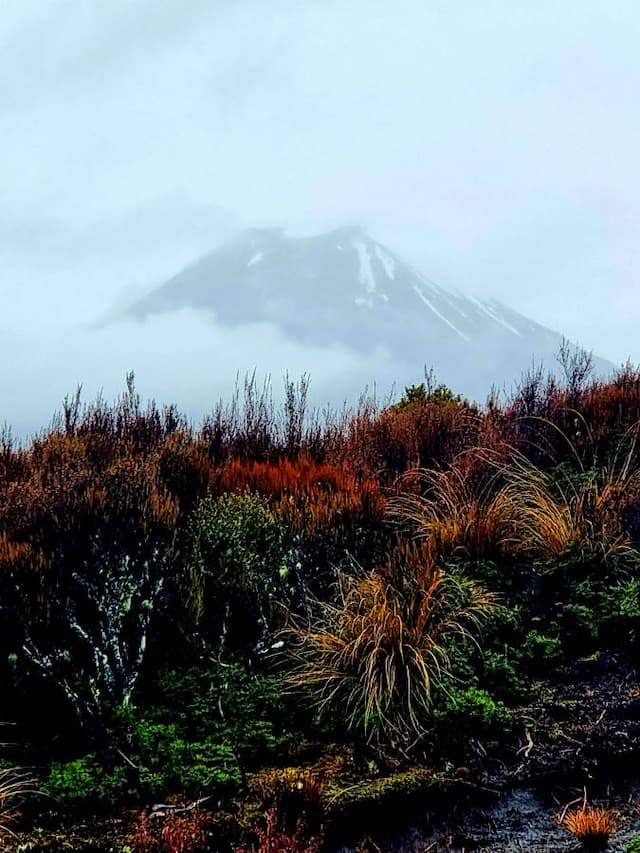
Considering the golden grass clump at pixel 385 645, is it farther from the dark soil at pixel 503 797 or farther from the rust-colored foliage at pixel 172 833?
the rust-colored foliage at pixel 172 833

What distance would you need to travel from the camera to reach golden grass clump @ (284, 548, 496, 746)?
466 centimetres

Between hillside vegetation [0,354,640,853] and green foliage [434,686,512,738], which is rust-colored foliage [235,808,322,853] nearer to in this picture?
hillside vegetation [0,354,640,853]

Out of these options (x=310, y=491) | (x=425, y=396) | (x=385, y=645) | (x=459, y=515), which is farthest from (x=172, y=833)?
(x=425, y=396)

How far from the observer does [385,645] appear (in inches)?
191

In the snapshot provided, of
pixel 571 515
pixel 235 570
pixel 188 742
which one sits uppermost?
pixel 571 515

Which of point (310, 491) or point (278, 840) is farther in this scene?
point (310, 491)

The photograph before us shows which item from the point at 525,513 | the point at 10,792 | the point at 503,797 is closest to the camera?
the point at 10,792

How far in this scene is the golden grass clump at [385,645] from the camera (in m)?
4.66

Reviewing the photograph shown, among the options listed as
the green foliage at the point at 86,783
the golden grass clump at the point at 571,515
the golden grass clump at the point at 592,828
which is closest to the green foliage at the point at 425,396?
the golden grass clump at the point at 571,515

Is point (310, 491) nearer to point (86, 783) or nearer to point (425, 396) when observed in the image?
point (86, 783)

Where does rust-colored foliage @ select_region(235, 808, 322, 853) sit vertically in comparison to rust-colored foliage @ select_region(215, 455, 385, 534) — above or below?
below

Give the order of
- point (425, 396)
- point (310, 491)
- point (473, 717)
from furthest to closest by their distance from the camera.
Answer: point (425, 396)
point (310, 491)
point (473, 717)

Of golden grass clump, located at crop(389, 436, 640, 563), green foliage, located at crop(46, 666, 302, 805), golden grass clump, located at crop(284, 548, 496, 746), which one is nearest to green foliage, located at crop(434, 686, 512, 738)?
golden grass clump, located at crop(284, 548, 496, 746)

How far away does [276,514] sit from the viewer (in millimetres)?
5738
